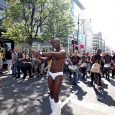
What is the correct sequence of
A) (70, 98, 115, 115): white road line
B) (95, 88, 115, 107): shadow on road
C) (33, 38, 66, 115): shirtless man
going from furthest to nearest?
(95, 88, 115, 107): shadow on road
(70, 98, 115, 115): white road line
(33, 38, 66, 115): shirtless man

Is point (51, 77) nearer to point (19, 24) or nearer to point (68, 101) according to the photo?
point (68, 101)

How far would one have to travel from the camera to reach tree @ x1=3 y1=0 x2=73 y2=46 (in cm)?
3031

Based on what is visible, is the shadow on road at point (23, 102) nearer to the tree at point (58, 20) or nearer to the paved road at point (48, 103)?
the paved road at point (48, 103)

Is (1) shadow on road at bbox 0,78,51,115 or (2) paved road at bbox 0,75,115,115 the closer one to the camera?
(1) shadow on road at bbox 0,78,51,115

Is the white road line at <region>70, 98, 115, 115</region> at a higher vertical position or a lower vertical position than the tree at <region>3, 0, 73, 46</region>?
lower

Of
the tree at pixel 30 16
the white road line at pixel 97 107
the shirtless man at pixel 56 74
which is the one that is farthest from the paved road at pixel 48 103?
the tree at pixel 30 16

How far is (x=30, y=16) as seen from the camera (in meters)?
31.5

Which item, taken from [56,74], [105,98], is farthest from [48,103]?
[105,98]

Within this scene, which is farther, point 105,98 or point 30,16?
point 30,16

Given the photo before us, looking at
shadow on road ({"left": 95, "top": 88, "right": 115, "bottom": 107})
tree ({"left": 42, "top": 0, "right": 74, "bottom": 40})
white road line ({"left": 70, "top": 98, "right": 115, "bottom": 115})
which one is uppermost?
tree ({"left": 42, "top": 0, "right": 74, "bottom": 40})

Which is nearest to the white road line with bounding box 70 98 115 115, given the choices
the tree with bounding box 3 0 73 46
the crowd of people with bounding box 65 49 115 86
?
the crowd of people with bounding box 65 49 115 86

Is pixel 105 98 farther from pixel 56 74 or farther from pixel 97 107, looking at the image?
pixel 56 74

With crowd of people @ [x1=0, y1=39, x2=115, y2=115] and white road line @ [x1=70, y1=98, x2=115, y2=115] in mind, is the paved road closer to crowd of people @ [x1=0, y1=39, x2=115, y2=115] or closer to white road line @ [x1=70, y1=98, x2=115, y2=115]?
white road line @ [x1=70, y1=98, x2=115, y2=115]

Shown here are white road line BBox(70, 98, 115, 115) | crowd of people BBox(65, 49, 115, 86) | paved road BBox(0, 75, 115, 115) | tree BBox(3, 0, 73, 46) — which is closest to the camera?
paved road BBox(0, 75, 115, 115)
